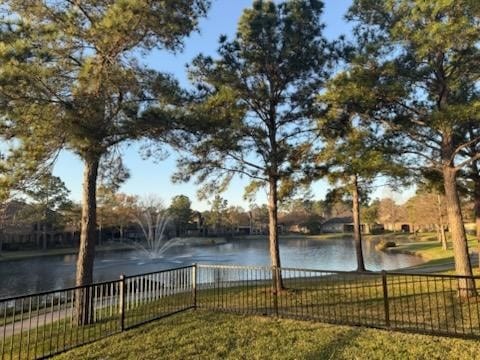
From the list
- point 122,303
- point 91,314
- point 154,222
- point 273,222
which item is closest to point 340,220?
point 154,222

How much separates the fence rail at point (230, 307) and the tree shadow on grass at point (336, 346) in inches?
23.6

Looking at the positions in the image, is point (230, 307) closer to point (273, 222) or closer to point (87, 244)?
point (273, 222)

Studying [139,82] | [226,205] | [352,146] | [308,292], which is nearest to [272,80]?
[352,146]

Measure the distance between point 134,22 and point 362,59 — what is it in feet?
16.7

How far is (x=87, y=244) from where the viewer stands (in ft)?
26.3

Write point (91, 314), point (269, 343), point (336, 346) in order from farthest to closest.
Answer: point (91, 314) < point (269, 343) < point (336, 346)

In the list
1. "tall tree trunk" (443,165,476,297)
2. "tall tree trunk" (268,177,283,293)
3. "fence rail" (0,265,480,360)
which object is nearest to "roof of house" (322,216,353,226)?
"fence rail" (0,265,480,360)

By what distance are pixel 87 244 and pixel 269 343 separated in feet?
14.9

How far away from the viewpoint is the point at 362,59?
28.8ft

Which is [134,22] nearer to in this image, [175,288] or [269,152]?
[269,152]

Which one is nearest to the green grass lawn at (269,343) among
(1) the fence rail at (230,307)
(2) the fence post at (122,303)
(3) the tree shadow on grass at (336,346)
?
(3) the tree shadow on grass at (336,346)

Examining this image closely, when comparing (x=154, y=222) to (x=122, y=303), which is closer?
(x=122, y=303)

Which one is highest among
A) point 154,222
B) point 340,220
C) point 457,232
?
point 154,222

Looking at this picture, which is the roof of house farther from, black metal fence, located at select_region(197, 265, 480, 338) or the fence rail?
the fence rail
